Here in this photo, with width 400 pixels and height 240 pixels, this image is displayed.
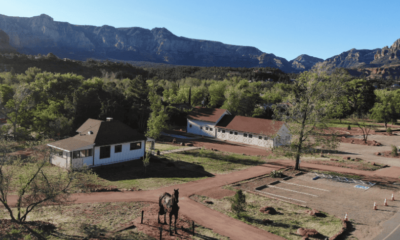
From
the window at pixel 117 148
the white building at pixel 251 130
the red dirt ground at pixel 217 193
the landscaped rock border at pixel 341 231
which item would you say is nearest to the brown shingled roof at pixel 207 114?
the white building at pixel 251 130

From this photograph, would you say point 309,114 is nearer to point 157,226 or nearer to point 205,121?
point 157,226

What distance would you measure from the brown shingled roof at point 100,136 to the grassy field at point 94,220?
36.3 ft

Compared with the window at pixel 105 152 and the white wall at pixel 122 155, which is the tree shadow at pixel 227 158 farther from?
the window at pixel 105 152

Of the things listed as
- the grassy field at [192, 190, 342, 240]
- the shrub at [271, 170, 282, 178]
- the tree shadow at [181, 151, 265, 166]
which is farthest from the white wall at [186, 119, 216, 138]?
the grassy field at [192, 190, 342, 240]

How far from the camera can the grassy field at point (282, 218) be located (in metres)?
16.2

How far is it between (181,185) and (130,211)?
699 cm

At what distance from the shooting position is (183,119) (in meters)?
67.8

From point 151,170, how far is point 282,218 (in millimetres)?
16338

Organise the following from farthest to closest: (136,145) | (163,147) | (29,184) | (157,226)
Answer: (163,147) < (136,145) < (157,226) < (29,184)

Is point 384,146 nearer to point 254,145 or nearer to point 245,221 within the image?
point 254,145

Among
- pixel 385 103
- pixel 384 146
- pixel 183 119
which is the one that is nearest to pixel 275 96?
pixel 385 103

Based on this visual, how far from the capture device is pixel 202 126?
183 ft

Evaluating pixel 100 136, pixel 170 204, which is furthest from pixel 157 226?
pixel 100 136

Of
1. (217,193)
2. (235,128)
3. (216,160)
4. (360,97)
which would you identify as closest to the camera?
(217,193)
